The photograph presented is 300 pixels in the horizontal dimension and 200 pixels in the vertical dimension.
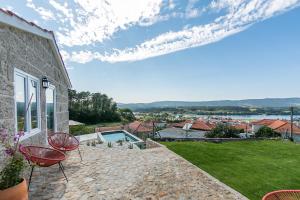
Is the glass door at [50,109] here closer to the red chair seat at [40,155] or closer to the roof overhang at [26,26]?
the roof overhang at [26,26]

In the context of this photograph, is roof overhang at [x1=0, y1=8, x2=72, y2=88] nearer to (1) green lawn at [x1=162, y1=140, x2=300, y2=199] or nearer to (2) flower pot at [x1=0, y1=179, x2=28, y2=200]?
(2) flower pot at [x1=0, y1=179, x2=28, y2=200]

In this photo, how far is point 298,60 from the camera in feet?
78.5

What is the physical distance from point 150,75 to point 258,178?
26.3m

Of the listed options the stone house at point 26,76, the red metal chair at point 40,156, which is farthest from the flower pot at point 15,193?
the stone house at point 26,76

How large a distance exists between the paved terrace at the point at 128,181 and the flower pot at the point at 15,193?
1.01m

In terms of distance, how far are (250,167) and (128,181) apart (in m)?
4.15

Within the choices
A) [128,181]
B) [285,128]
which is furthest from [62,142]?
[285,128]

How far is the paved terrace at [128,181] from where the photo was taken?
484 cm

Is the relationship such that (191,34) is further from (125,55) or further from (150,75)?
(150,75)

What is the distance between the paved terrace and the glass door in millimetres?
2340

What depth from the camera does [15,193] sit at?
11.6 feet

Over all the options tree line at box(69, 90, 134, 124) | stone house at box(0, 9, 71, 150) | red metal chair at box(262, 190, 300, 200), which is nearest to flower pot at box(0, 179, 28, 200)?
stone house at box(0, 9, 71, 150)

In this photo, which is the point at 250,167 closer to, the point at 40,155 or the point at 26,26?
the point at 40,155

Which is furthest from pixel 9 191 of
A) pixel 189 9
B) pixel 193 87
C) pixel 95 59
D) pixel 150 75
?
pixel 193 87
